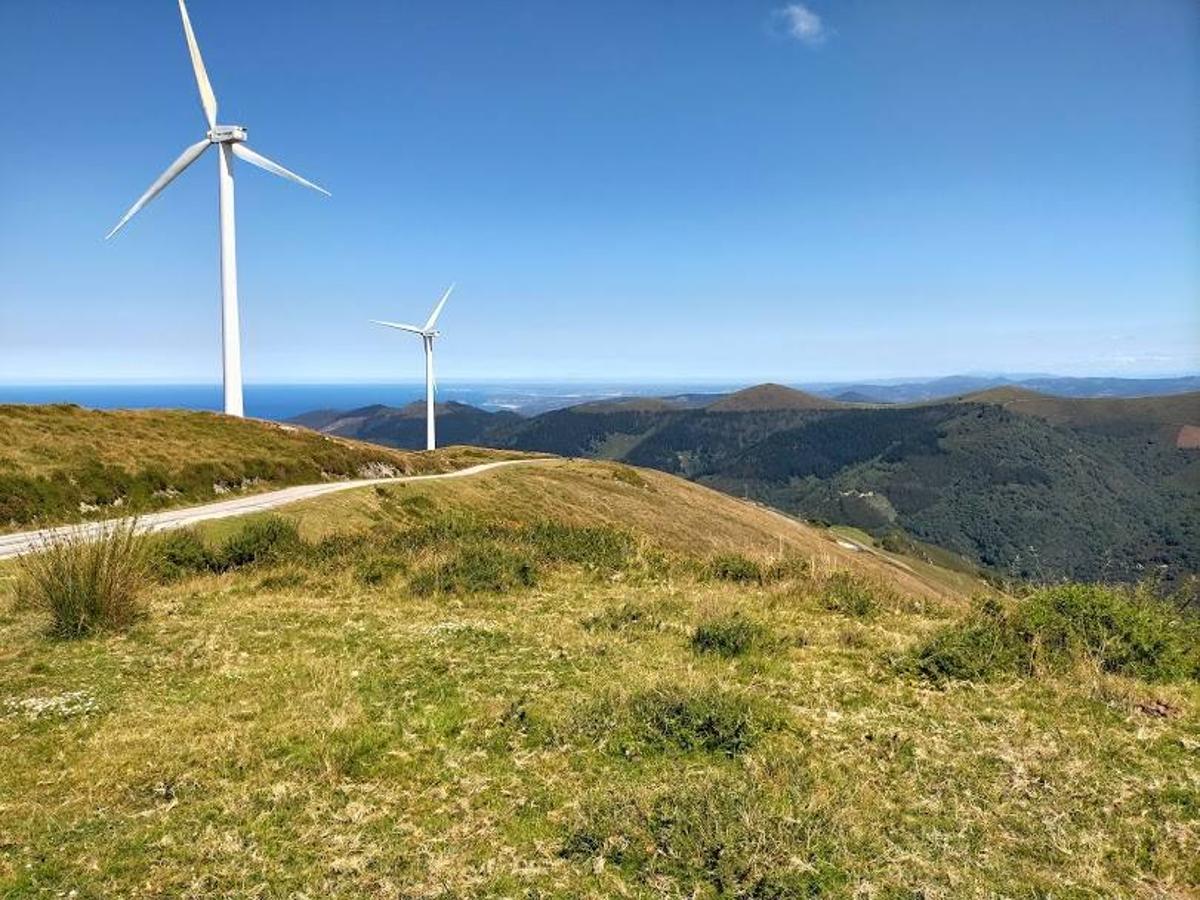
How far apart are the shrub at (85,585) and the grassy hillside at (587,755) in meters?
0.47

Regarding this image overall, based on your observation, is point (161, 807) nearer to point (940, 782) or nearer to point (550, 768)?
point (550, 768)

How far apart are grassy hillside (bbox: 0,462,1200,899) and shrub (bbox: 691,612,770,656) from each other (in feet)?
0.16

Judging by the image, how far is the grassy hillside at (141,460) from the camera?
3900 cm

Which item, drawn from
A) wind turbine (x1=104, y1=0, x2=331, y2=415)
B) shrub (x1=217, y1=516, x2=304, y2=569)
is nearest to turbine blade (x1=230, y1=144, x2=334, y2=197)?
wind turbine (x1=104, y1=0, x2=331, y2=415)

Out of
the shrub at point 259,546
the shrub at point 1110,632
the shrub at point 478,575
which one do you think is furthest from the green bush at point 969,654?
the shrub at point 259,546

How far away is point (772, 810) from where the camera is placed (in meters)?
7.07

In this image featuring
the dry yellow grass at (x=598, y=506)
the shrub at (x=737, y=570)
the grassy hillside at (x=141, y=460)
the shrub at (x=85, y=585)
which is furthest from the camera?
the dry yellow grass at (x=598, y=506)

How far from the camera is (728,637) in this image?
1253 cm

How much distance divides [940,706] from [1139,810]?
278 centimetres

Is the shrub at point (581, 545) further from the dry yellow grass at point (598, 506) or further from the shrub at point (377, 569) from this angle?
the dry yellow grass at point (598, 506)

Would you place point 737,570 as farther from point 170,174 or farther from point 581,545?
point 170,174

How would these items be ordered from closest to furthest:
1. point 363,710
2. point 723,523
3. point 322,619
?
point 363,710 → point 322,619 → point 723,523

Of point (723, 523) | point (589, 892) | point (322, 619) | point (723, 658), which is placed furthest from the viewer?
point (723, 523)

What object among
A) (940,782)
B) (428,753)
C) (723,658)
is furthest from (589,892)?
(723,658)
